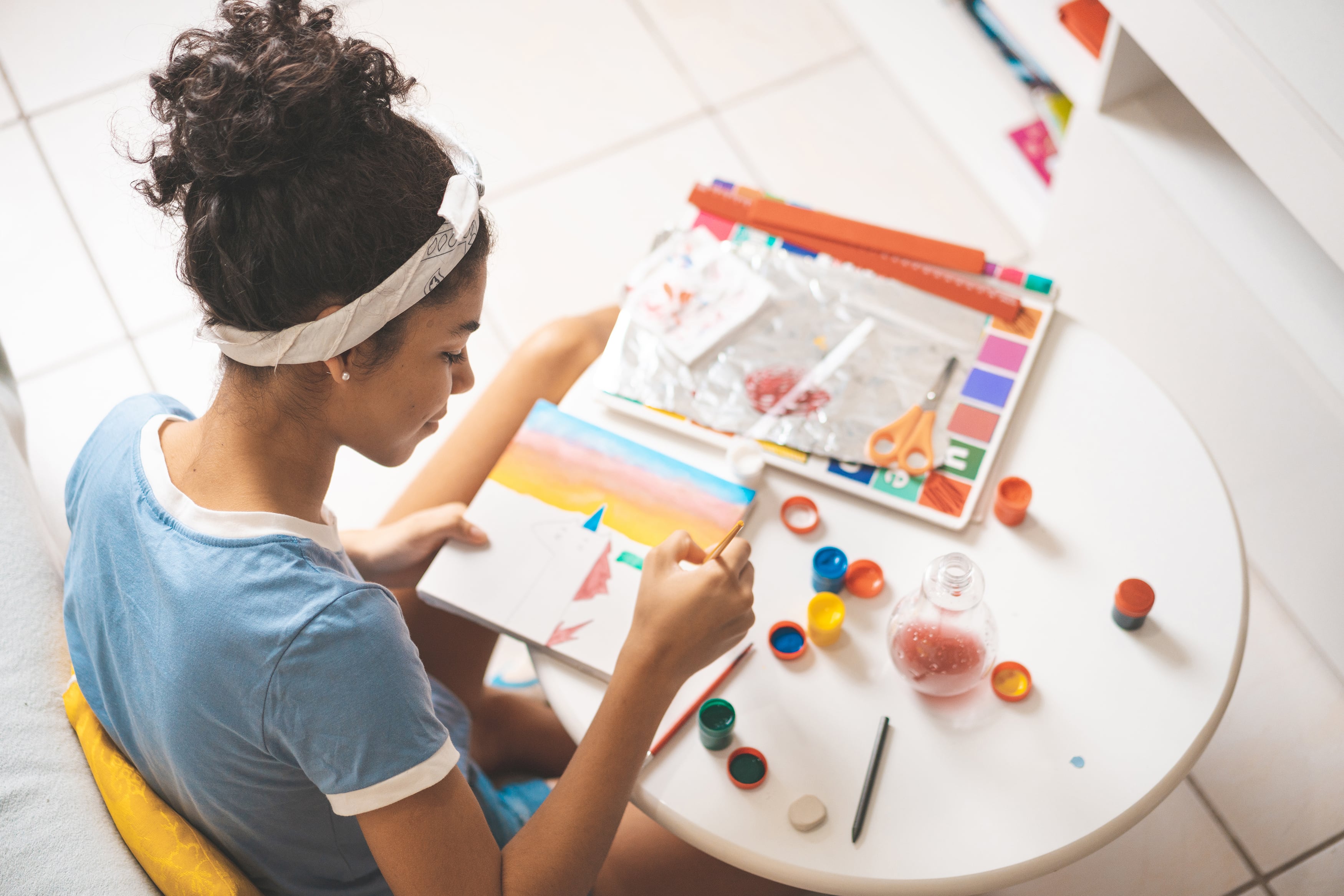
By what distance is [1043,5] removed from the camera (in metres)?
1.72

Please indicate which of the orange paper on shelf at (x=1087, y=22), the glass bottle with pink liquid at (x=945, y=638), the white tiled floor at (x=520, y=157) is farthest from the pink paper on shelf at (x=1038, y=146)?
the glass bottle with pink liquid at (x=945, y=638)

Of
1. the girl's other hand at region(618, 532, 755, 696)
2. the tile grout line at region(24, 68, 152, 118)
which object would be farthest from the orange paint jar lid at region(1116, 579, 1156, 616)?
the tile grout line at region(24, 68, 152, 118)

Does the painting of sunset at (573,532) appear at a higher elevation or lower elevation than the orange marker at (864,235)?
lower

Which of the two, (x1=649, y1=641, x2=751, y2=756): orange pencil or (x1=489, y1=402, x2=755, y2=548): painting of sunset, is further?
(x1=489, y1=402, x2=755, y2=548): painting of sunset

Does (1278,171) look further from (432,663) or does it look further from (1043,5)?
(432,663)

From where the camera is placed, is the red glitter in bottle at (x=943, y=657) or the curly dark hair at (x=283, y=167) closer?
the curly dark hair at (x=283, y=167)

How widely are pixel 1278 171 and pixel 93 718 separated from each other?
1.37 metres

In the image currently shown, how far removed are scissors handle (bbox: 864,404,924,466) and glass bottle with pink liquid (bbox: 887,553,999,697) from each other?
19cm

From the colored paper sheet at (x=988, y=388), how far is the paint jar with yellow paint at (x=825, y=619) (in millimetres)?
299

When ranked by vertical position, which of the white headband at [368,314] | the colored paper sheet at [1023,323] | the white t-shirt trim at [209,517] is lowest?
the colored paper sheet at [1023,323]

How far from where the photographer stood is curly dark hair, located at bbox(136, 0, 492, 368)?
773 mm

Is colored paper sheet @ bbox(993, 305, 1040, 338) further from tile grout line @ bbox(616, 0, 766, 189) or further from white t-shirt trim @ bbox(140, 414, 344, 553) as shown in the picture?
tile grout line @ bbox(616, 0, 766, 189)

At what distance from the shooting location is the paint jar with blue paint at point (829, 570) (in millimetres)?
1025

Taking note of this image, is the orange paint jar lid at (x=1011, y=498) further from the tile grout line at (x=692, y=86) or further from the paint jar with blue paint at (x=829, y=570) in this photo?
the tile grout line at (x=692, y=86)
